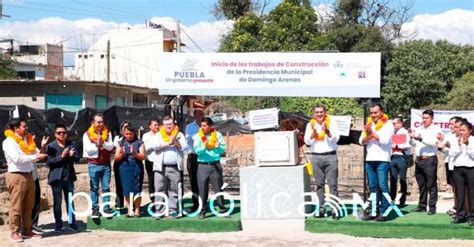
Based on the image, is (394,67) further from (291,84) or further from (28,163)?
(28,163)

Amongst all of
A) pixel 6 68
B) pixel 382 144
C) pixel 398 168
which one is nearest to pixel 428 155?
pixel 398 168

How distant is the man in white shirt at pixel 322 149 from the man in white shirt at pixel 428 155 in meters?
1.32

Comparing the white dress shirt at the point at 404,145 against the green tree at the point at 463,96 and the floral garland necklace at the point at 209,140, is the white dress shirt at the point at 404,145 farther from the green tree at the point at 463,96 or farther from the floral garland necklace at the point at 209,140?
the green tree at the point at 463,96

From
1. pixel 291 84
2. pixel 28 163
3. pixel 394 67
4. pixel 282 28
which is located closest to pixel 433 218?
pixel 291 84

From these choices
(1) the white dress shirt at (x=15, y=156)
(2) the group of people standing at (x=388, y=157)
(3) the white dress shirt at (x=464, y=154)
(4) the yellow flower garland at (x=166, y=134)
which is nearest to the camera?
(1) the white dress shirt at (x=15, y=156)

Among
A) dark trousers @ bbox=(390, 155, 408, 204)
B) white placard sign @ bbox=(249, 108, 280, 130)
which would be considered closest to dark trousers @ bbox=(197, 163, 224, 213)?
white placard sign @ bbox=(249, 108, 280, 130)

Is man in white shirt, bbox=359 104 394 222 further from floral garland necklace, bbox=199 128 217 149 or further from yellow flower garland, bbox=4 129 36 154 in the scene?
yellow flower garland, bbox=4 129 36 154

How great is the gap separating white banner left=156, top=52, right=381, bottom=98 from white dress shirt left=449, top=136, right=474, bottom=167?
1.45 metres

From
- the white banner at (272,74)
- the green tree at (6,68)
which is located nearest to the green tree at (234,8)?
the green tree at (6,68)

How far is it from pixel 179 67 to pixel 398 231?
426cm

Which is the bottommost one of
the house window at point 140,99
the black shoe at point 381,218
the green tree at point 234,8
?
the black shoe at point 381,218

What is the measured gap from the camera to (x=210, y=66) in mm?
10500

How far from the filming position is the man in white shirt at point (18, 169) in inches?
353

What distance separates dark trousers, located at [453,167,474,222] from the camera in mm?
9070
